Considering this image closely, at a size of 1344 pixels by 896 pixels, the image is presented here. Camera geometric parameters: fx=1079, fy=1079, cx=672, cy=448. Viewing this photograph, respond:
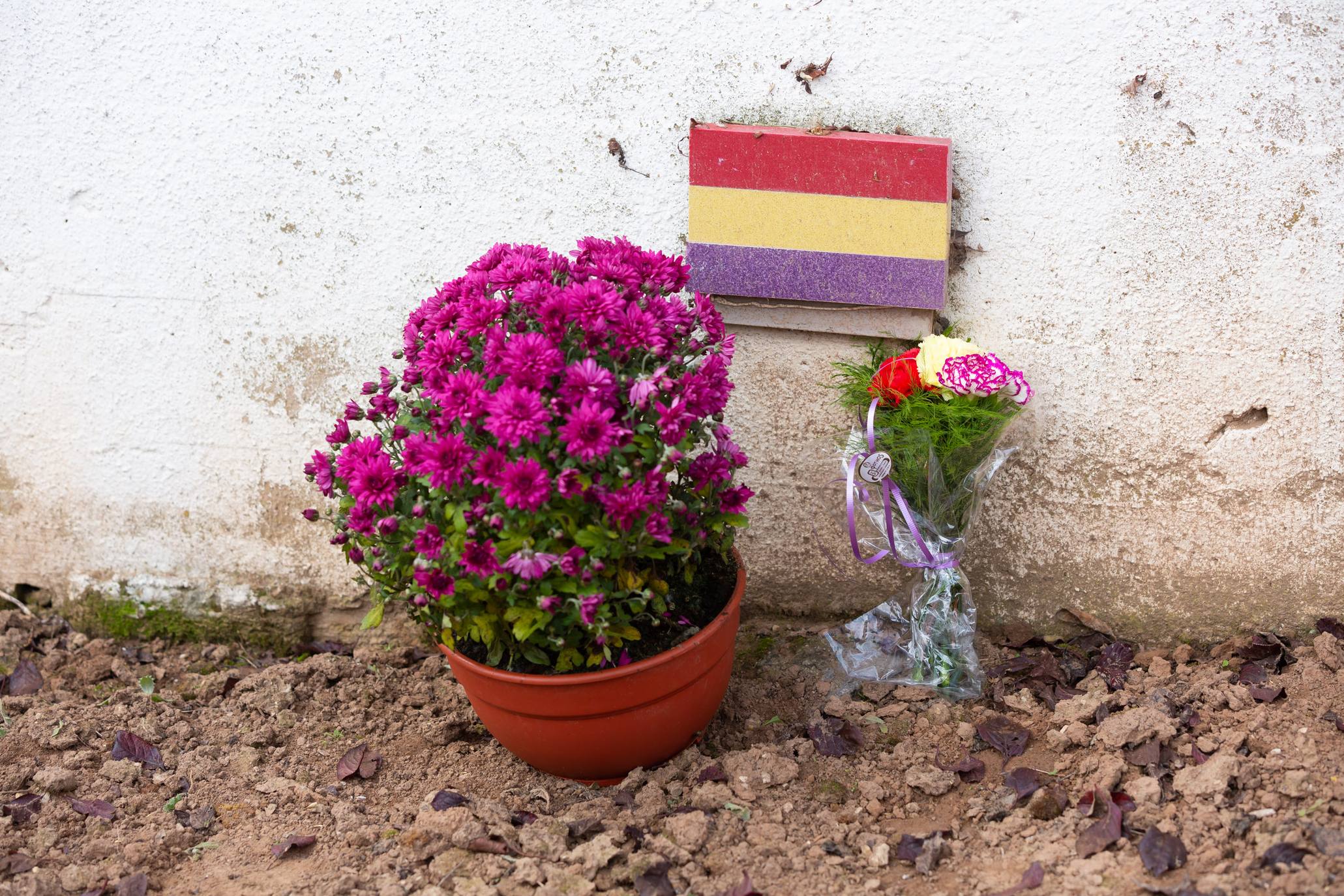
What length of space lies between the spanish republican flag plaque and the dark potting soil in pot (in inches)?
25.8

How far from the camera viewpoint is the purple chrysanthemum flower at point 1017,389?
2399 mm

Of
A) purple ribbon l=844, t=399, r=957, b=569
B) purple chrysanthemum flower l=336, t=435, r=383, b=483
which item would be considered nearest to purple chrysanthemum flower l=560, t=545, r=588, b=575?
purple chrysanthemum flower l=336, t=435, r=383, b=483

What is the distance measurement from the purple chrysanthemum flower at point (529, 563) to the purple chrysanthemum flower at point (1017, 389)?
3.69 ft

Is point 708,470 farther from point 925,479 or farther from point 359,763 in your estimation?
point 359,763

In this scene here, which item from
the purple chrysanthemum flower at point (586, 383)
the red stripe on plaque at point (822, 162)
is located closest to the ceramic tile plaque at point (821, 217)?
the red stripe on plaque at point (822, 162)

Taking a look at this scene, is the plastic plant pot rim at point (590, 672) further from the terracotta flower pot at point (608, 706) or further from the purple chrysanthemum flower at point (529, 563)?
the purple chrysanthemum flower at point (529, 563)

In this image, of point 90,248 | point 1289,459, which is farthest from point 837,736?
point 90,248

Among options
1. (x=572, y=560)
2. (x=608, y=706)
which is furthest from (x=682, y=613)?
(x=572, y=560)

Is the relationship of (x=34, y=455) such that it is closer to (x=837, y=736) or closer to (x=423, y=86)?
(x=423, y=86)

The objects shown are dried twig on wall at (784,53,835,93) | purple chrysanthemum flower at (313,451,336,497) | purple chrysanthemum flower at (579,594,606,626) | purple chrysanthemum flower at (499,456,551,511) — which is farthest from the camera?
dried twig on wall at (784,53,835,93)

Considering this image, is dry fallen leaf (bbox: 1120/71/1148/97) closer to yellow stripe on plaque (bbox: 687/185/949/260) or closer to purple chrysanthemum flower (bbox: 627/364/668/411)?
yellow stripe on plaque (bbox: 687/185/949/260)

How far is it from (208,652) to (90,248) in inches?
44.5

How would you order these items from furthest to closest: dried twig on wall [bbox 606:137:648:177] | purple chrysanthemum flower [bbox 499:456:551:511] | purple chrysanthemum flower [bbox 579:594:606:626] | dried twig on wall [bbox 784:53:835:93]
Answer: dried twig on wall [bbox 606:137:648:177], dried twig on wall [bbox 784:53:835:93], purple chrysanthemum flower [bbox 579:594:606:626], purple chrysanthemum flower [bbox 499:456:551:511]

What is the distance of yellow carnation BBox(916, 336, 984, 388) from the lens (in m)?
2.36
